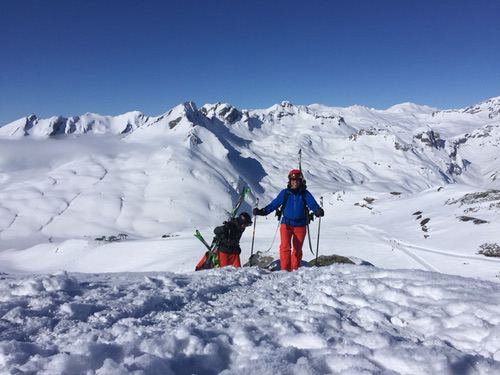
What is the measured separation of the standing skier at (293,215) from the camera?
34.9 feet

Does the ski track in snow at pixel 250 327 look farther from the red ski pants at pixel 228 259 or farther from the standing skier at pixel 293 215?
the red ski pants at pixel 228 259

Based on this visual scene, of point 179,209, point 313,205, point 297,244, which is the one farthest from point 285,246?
point 179,209

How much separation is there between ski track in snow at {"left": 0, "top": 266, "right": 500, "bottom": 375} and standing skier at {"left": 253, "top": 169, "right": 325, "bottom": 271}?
10.5 feet

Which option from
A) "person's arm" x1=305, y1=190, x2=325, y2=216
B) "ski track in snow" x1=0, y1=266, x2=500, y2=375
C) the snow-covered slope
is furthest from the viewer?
the snow-covered slope

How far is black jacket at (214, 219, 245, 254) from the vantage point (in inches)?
486

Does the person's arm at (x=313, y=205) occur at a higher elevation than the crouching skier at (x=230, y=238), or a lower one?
higher

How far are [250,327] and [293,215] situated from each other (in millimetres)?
6087

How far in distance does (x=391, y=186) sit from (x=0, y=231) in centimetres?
16989

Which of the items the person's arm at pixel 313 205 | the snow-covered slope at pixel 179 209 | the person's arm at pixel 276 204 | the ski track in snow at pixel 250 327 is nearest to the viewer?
the ski track in snow at pixel 250 327

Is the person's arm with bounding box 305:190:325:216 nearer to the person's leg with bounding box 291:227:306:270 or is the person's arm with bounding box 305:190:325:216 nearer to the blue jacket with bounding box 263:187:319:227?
the blue jacket with bounding box 263:187:319:227

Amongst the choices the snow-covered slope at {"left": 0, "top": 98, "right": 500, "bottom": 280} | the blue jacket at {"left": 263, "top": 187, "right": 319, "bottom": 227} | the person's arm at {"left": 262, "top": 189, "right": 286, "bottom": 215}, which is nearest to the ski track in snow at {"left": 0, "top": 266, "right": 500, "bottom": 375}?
the blue jacket at {"left": 263, "top": 187, "right": 319, "bottom": 227}

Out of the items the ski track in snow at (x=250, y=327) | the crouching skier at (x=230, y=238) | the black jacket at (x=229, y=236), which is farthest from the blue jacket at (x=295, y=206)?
the ski track in snow at (x=250, y=327)

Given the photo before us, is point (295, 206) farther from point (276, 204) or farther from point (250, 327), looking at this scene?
point (250, 327)

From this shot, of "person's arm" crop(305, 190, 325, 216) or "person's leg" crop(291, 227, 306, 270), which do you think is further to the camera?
"person's leg" crop(291, 227, 306, 270)
